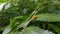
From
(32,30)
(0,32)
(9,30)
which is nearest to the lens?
(32,30)

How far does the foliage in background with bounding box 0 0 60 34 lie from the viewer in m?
0.73

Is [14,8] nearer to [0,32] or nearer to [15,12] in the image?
[15,12]

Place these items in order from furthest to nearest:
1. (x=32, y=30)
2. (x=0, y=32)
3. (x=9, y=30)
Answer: (x=0, y=32)
(x=9, y=30)
(x=32, y=30)

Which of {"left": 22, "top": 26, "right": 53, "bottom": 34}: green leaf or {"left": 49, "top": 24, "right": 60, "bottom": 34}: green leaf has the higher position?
{"left": 22, "top": 26, "right": 53, "bottom": 34}: green leaf

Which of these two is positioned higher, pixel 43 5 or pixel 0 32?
pixel 43 5

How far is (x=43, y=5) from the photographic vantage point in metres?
0.85

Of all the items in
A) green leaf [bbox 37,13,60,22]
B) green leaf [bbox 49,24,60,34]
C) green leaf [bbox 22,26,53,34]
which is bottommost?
green leaf [bbox 49,24,60,34]

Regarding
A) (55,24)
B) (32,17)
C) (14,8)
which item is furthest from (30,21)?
(14,8)

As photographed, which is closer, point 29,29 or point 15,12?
point 29,29

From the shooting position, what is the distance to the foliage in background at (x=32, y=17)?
28.8 inches

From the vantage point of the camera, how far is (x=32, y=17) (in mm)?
752

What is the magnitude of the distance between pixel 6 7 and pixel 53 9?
0.25m

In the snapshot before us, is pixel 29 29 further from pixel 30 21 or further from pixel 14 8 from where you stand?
pixel 14 8

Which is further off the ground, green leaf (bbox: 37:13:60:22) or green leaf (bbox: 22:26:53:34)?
green leaf (bbox: 37:13:60:22)
